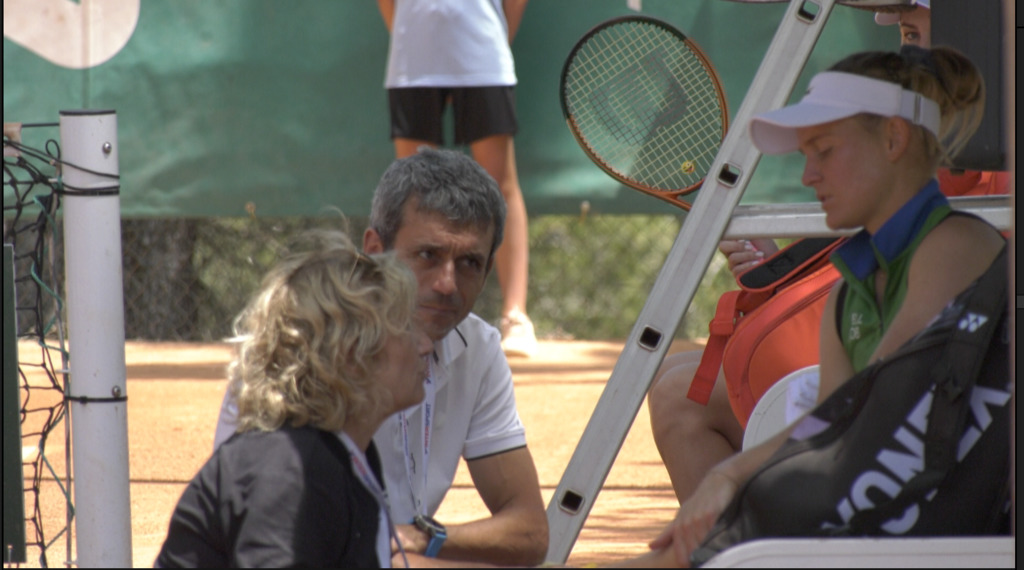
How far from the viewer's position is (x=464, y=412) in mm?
2500

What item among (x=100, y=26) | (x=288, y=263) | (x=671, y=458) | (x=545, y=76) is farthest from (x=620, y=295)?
(x=288, y=263)

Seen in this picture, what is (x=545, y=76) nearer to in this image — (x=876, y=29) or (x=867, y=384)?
(x=876, y=29)

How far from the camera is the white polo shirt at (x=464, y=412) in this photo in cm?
245

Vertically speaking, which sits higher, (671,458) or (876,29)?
(876,29)

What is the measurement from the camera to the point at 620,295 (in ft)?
35.7

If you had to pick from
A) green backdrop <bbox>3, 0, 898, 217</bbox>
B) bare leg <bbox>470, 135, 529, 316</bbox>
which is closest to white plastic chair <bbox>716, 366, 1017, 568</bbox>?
bare leg <bbox>470, 135, 529, 316</bbox>

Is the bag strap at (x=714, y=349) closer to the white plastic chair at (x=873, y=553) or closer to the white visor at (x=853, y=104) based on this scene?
the white visor at (x=853, y=104)

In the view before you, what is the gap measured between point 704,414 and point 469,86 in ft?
11.3

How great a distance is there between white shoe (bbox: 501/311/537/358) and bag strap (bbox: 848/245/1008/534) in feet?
14.7

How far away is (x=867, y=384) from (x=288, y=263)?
2.66ft

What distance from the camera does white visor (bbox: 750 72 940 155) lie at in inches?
76.2

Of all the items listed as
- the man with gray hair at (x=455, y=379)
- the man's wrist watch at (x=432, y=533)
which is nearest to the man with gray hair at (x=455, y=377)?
the man with gray hair at (x=455, y=379)

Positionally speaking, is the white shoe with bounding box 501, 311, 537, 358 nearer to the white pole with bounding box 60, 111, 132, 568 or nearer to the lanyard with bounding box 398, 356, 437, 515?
the lanyard with bounding box 398, 356, 437, 515

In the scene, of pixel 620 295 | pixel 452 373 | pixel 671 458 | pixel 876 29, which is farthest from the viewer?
pixel 620 295
